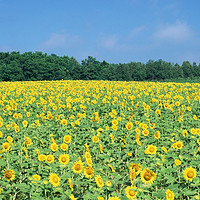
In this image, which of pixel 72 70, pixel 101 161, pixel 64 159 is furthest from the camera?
pixel 72 70

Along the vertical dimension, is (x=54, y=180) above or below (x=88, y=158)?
below

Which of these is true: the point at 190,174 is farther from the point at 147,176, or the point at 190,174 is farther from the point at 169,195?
the point at 147,176

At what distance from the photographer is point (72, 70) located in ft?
213

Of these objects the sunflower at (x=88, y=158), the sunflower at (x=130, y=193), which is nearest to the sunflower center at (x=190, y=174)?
the sunflower at (x=130, y=193)

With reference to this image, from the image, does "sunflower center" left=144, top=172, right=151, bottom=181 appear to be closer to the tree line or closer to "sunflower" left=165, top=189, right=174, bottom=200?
"sunflower" left=165, top=189, right=174, bottom=200

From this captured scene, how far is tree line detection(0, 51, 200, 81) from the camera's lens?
57.7m

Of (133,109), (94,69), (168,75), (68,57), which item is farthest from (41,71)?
(133,109)

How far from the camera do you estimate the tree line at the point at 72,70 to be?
5769 centimetres

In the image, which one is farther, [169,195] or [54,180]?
[54,180]

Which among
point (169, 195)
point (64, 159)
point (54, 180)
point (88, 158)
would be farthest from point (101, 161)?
point (169, 195)

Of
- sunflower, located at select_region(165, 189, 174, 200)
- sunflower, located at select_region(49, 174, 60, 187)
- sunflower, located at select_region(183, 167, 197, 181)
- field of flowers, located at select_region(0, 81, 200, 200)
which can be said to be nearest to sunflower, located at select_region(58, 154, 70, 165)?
field of flowers, located at select_region(0, 81, 200, 200)

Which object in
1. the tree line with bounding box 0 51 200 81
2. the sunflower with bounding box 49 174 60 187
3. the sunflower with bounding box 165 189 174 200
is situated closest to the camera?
the sunflower with bounding box 165 189 174 200

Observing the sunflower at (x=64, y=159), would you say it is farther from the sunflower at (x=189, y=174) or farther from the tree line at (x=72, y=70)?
the tree line at (x=72, y=70)

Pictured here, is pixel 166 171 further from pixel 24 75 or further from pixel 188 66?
pixel 188 66
